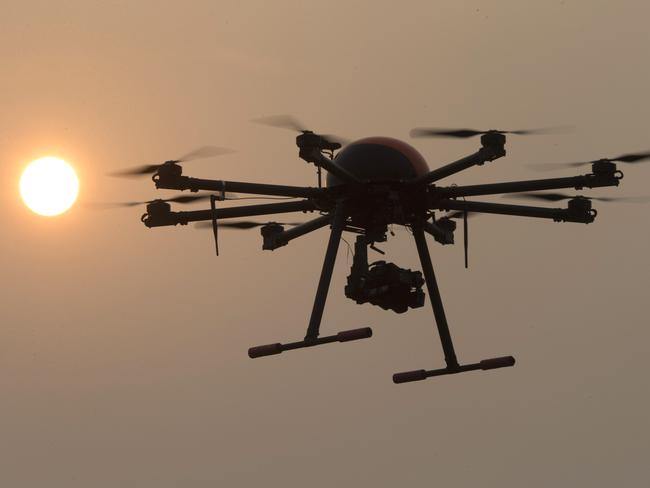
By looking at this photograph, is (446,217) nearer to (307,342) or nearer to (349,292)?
(349,292)

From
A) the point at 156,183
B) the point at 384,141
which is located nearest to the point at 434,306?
the point at 384,141

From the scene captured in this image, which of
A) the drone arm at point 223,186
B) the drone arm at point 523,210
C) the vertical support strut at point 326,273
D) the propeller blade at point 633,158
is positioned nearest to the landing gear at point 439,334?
the drone arm at point 523,210

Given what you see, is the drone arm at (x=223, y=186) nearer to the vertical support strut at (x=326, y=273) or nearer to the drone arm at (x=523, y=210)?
the vertical support strut at (x=326, y=273)

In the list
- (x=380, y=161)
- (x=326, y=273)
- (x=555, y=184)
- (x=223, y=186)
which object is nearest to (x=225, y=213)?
(x=223, y=186)

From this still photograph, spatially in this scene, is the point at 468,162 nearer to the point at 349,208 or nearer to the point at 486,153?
the point at 486,153

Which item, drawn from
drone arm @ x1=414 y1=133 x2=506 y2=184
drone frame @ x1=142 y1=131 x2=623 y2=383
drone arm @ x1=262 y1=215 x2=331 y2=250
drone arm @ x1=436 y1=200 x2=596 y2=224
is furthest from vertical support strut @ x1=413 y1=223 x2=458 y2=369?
drone arm @ x1=414 y1=133 x2=506 y2=184

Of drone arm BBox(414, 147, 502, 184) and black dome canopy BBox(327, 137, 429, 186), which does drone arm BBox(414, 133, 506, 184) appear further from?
black dome canopy BBox(327, 137, 429, 186)
